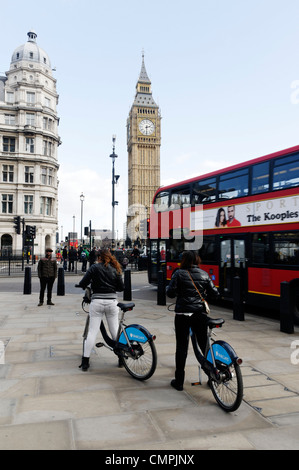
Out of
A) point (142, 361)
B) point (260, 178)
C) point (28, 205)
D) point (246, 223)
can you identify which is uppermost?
point (28, 205)

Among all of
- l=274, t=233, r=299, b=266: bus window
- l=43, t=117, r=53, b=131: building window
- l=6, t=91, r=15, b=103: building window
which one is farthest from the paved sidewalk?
l=6, t=91, r=15, b=103: building window

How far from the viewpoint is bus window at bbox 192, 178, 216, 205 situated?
10.6 m

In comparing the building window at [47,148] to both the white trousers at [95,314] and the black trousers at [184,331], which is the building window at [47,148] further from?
the black trousers at [184,331]

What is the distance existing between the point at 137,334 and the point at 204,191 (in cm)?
717

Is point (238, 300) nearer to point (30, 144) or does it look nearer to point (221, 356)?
point (221, 356)

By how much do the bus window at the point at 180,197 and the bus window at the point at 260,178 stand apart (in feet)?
9.04

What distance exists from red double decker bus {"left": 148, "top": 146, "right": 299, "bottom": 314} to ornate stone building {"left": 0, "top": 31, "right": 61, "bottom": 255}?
32.6m

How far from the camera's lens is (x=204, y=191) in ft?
36.0

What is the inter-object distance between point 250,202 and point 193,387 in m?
6.12

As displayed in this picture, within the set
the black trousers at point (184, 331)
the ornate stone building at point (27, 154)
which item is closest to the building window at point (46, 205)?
the ornate stone building at point (27, 154)

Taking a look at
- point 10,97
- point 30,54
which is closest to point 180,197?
point 10,97

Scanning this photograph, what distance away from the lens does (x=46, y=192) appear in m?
→ 43.0

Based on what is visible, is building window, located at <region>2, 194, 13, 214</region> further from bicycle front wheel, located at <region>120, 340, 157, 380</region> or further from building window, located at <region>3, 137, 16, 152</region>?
bicycle front wheel, located at <region>120, 340, 157, 380</region>

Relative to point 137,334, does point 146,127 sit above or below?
above
